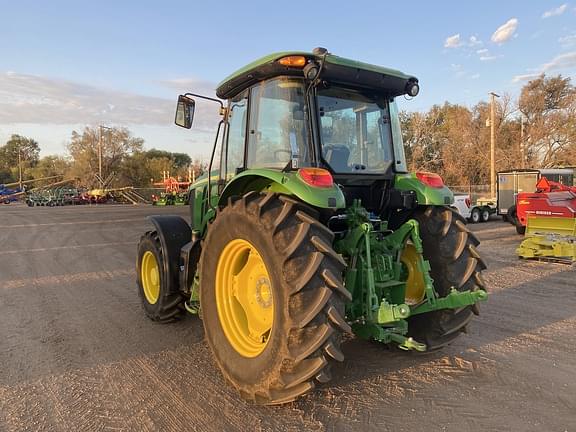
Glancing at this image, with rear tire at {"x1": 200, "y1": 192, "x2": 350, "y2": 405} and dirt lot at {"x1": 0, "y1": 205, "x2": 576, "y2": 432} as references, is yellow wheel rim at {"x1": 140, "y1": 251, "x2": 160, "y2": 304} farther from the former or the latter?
rear tire at {"x1": 200, "y1": 192, "x2": 350, "y2": 405}

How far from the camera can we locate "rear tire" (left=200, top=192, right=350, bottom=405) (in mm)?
2848

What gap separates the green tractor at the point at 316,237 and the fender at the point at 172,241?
22cm

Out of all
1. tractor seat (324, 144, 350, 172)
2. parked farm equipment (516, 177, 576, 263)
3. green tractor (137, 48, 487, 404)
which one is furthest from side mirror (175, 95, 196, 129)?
parked farm equipment (516, 177, 576, 263)

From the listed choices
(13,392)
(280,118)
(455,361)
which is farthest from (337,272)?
(13,392)

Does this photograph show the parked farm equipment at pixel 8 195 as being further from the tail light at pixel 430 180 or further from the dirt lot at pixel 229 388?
the tail light at pixel 430 180

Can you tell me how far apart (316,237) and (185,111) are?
8.39 feet

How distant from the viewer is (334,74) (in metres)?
3.54

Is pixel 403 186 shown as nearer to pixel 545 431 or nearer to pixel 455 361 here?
pixel 455 361

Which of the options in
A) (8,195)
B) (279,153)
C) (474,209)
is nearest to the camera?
(279,153)

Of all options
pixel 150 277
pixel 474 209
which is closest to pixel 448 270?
pixel 150 277

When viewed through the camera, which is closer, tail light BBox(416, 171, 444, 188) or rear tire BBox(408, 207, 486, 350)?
rear tire BBox(408, 207, 486, 350)

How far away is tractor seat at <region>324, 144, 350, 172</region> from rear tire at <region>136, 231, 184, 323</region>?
89.2 inches

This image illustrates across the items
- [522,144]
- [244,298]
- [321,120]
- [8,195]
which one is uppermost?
[522,144]

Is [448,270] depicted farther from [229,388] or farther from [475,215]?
[475,215]
